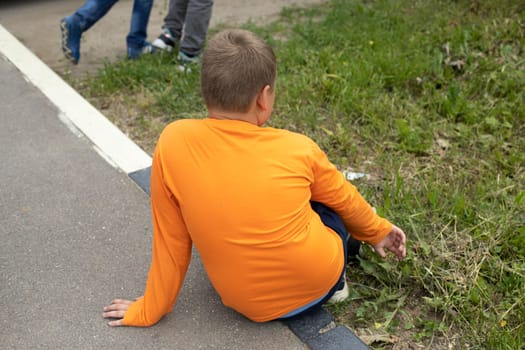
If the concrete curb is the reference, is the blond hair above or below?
above

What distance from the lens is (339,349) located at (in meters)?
2.10

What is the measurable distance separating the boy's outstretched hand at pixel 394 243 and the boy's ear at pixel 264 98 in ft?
2.50

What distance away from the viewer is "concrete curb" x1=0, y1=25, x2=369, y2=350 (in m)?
2.16

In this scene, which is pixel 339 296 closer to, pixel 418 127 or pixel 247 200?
pixel 247 200

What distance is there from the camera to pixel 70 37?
459cm

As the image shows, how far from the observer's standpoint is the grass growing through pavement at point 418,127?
7.50 feet

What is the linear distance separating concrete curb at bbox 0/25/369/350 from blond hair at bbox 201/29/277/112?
91cm

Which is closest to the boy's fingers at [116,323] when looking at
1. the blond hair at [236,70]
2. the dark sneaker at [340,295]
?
the dark sneaker at [340,295]

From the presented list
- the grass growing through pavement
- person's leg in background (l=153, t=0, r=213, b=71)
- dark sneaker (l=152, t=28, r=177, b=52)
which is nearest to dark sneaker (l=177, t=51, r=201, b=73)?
person's leg in background (l=153, t=0, r=213, b=71)

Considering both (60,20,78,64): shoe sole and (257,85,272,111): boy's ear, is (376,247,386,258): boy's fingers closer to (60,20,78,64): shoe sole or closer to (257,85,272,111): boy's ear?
(257,85,272,111): boy's ear

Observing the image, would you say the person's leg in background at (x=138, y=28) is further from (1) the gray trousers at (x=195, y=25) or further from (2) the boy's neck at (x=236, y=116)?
(2) the boy's neck at (x=236, y=116)

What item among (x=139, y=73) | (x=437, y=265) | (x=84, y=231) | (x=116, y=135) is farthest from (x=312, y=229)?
(x=139, y=73)

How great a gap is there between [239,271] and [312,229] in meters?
0.29

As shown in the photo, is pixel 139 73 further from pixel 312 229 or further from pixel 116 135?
pixel 312 229
